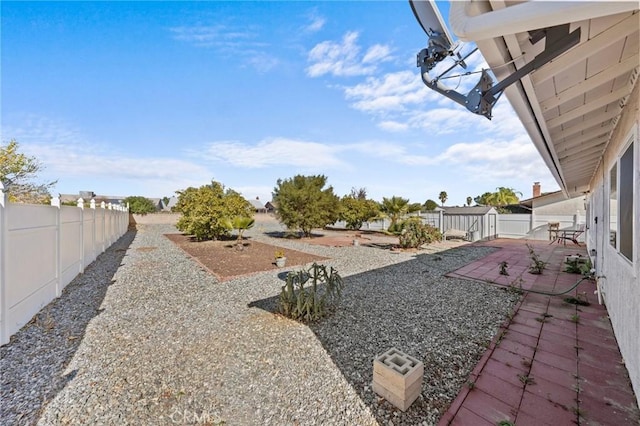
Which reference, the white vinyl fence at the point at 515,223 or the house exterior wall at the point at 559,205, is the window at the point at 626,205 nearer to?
the white vinyl fence at the point at 515,223

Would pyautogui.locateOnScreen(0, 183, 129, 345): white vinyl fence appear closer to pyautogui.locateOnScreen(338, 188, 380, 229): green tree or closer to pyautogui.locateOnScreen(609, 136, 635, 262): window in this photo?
pyautogui.locateOnScreen(609, 136, 635, 262): window

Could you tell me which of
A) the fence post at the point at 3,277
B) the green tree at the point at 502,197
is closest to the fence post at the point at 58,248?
the fence post at the point at 3,277

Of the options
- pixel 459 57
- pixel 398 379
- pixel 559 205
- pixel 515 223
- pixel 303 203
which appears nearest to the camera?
pixel 398 379

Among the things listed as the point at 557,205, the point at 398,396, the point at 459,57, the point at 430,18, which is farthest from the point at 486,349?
the point at 557,205

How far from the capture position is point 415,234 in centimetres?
1152

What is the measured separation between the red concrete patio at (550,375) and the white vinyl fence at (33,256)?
5.36 meters

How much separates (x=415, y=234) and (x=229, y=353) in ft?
32.7

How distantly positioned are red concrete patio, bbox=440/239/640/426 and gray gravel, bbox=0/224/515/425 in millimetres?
203

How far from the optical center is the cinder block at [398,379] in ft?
7.11

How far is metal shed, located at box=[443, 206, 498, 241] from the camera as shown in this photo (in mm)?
15297

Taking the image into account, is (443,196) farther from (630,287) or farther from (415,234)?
(630,287)

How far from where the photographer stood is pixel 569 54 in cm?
189

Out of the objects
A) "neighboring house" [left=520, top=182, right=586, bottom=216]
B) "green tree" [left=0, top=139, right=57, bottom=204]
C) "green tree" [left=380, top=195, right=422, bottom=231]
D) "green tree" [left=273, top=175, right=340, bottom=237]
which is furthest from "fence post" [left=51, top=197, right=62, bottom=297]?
"neighboring house" [left=520, top=182, right=586, bottom=216]

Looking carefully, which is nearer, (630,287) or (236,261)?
(630,287)
